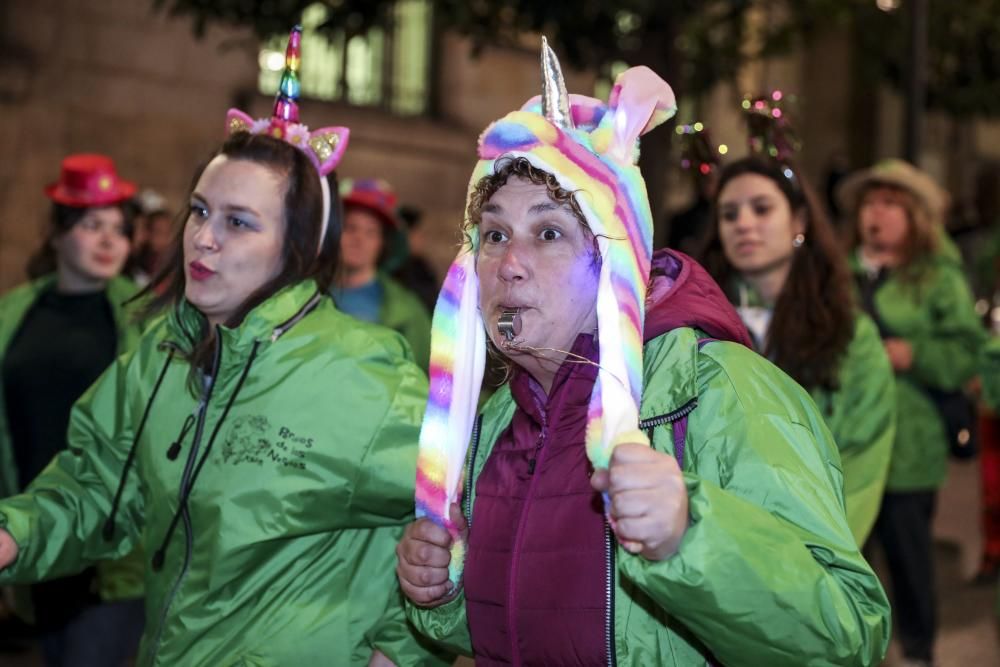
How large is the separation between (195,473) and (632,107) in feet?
5.04

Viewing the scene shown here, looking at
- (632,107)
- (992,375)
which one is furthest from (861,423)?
(632,107)

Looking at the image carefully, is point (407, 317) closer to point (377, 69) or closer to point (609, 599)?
point (609, 599)

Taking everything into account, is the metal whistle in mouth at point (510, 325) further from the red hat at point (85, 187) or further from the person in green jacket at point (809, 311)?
the red hat at point (85, 187)

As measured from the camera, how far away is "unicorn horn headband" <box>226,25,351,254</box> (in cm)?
366

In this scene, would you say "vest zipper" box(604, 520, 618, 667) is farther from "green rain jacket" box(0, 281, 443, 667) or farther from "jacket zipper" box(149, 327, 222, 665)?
"jacket zipper" box(149, 327, 222, 665)

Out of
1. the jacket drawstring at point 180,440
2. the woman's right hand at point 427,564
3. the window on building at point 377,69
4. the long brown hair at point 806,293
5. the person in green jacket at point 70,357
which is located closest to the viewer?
the woman's right hand at point 427,564

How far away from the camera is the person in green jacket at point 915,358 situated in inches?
244

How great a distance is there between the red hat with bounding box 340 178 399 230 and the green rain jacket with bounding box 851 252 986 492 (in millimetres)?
2915

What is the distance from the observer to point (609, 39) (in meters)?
7.65

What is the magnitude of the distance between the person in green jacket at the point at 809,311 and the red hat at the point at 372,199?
10.4 ft

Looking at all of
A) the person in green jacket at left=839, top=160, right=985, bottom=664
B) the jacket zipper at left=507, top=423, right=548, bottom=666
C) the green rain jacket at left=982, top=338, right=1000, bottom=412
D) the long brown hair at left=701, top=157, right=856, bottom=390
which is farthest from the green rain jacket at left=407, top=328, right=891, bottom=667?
the person in green jacket at left=839, top=160, right=985, bottom=664

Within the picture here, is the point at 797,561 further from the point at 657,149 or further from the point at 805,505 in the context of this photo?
the point at 657,149

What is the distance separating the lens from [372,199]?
764 cm

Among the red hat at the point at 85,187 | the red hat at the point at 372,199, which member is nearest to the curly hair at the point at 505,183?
the red hat at the point at 85,187
